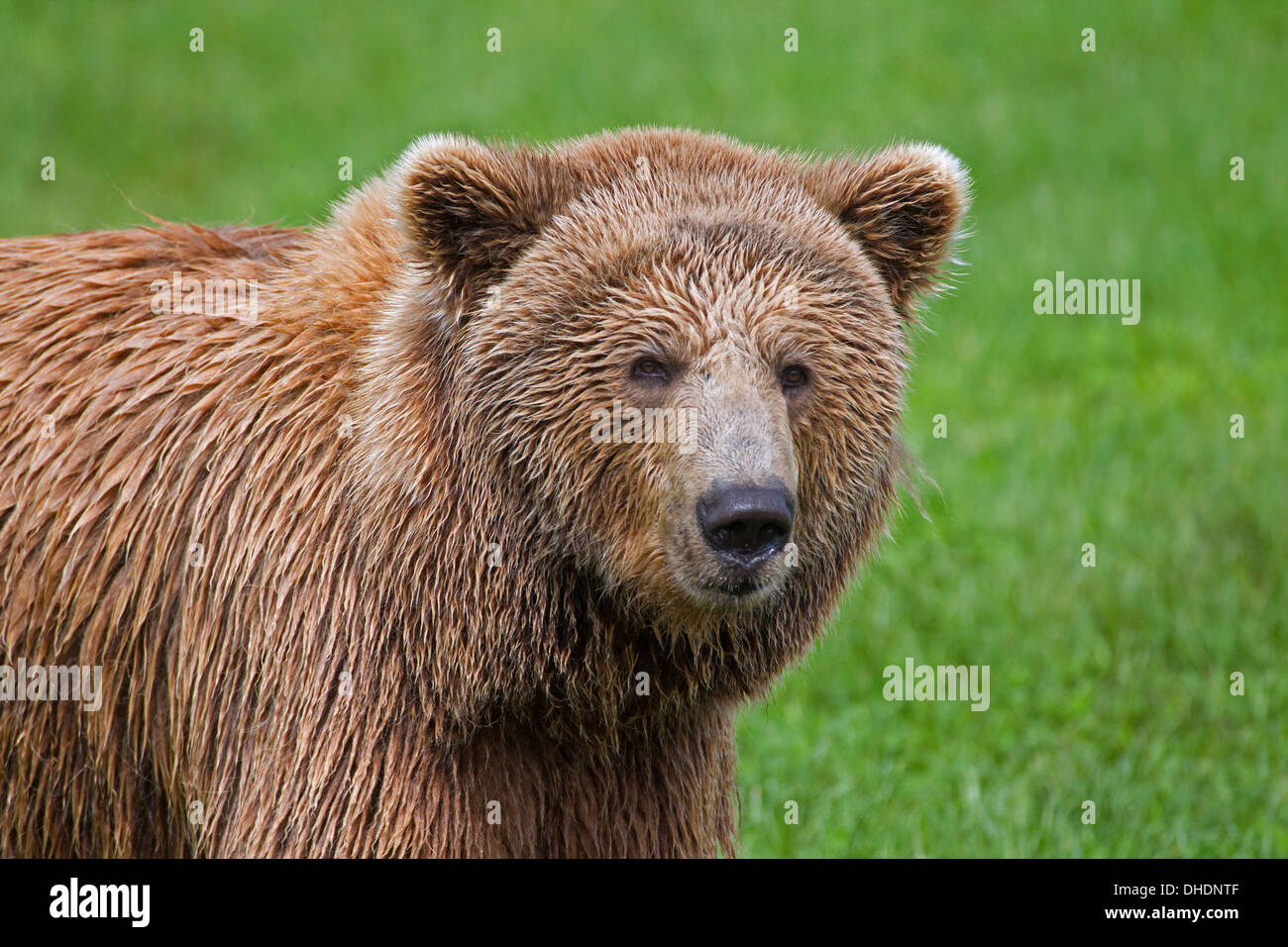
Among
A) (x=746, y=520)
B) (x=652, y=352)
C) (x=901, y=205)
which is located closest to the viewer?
(x=746, y=520)

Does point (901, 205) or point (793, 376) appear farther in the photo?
point (901, 205)

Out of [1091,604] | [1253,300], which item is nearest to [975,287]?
[1253,300]

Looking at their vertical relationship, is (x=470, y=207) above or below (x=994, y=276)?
below

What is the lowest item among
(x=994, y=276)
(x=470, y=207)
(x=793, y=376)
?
(x=793, y=376)

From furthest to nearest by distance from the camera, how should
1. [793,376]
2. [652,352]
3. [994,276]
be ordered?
[994,276] < [793,376] < [652,352]

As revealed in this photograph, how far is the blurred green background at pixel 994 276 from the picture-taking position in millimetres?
6711

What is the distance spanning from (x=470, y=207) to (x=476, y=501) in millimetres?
807

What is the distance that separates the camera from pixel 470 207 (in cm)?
426

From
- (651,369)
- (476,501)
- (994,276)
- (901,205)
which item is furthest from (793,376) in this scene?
(994,276)

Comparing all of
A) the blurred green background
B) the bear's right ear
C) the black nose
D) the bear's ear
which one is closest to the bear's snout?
the black nose

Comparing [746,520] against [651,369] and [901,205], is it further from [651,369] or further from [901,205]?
[901,205]

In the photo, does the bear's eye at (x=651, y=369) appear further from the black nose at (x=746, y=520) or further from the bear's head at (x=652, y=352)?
the black nose at (x=746, y=520)

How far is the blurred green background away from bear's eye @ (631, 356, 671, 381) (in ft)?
5.56

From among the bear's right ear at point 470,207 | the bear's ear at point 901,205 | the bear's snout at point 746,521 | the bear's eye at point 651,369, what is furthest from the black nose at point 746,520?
the bear's ear at point 901,205
